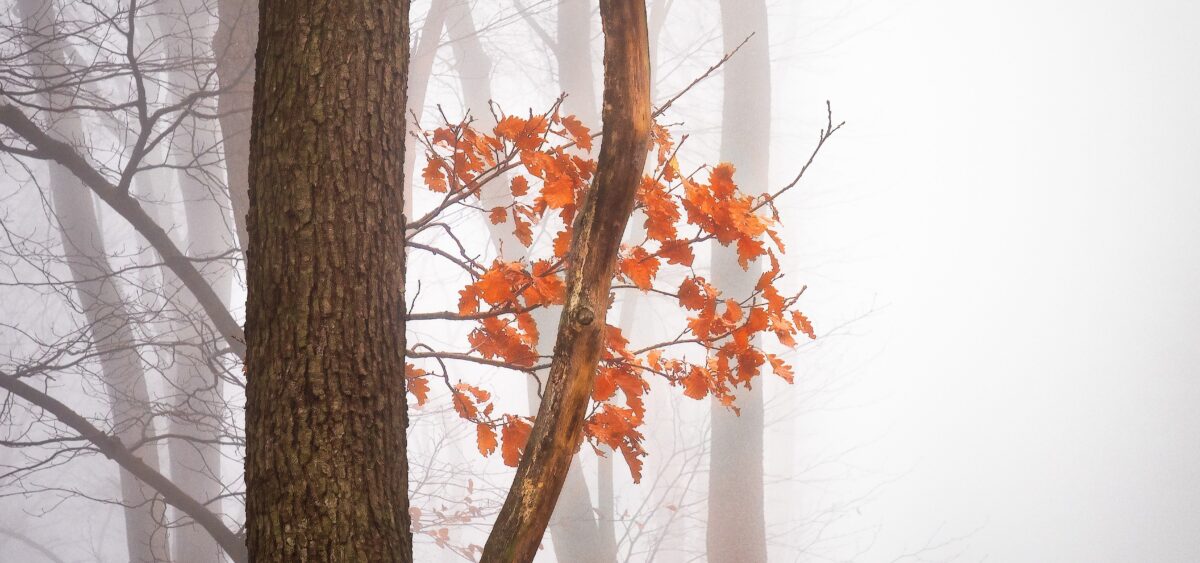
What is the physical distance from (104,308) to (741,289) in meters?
2.87

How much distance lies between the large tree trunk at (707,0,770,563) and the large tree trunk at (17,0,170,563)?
2.41m

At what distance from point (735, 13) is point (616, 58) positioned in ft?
9.39

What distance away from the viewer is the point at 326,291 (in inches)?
A: 36.2

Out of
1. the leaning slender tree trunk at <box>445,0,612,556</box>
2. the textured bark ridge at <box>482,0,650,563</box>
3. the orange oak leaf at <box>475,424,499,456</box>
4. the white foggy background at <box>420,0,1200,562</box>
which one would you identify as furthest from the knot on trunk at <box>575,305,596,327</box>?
the white foggy background at <box>420,0,1200,562</box>

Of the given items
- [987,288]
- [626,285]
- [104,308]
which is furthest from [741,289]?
[987,288]

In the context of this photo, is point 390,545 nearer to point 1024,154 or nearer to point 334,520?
point 334,520

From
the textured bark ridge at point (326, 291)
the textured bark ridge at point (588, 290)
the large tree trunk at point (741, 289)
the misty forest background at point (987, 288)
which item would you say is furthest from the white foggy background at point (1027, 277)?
the textured bark ridge at point (326, 291)

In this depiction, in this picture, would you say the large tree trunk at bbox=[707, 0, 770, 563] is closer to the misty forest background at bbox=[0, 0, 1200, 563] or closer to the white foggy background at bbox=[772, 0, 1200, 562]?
the misty forest background at bbox=[0, 0, 1200, 563]

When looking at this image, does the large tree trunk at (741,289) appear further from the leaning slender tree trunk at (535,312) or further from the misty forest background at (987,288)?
the misty forest background at (987,288)

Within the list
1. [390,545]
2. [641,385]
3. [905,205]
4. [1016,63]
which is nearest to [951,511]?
[905,205]

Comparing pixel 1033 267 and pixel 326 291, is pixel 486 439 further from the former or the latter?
pixel 1033 267

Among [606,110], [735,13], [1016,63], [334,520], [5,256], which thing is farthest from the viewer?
[1016,63]

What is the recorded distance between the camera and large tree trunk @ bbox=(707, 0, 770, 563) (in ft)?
10.1

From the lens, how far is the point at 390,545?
905 millimetres
